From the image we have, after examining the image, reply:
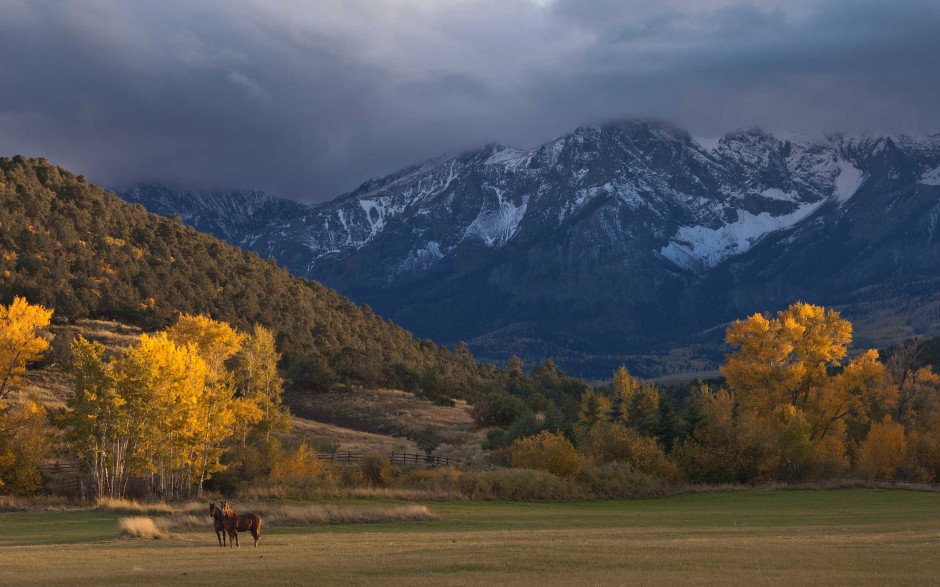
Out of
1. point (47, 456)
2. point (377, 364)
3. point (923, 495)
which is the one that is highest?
point (377, 364)

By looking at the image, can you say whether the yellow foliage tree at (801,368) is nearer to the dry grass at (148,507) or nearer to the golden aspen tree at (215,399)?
the golden aspen tree at (215,399)

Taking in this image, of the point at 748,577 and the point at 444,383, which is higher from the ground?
the point at 444,383

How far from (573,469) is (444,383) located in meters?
61.7

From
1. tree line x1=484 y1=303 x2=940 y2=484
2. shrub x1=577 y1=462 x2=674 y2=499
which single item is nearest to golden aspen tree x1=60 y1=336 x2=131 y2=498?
tree line x1=484 y1=303 x2=940 y2=484

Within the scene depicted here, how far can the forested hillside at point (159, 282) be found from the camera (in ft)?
355

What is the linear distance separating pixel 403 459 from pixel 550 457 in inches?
441

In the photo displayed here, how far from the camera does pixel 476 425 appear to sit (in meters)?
102

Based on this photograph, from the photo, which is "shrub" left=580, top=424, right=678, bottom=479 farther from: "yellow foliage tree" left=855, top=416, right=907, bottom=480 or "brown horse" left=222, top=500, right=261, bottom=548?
"brown horse" left=222, top=500, right=261, bottom=548

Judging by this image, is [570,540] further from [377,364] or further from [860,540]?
[377,364]

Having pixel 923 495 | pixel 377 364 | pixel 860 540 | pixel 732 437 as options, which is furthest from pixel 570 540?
pixel 377 364

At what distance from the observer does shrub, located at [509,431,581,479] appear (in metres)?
65.1

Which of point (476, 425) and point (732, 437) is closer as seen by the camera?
point (732, 437)

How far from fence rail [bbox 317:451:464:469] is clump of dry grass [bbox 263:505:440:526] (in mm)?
21288

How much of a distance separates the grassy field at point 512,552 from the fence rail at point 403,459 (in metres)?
21.8
